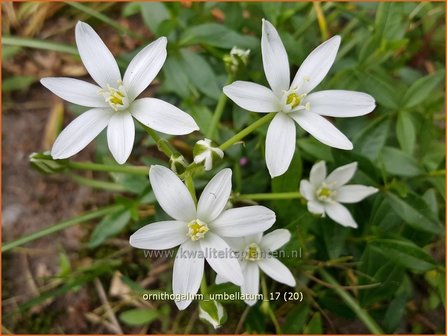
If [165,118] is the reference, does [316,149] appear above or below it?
below

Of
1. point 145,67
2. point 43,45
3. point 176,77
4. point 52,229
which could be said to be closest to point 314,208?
point 145,67

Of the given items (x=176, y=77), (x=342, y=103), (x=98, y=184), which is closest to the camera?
(x=342, y=103)

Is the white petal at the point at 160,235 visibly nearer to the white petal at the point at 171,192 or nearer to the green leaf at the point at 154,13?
the white petal at the point at 171,192

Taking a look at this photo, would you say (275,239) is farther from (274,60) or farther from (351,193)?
(274,60)

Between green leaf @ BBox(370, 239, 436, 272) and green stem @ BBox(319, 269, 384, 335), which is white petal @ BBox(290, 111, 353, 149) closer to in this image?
green leaf @ BBox(370, 239, 436, 272)

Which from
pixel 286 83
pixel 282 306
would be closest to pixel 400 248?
pixel 282 306

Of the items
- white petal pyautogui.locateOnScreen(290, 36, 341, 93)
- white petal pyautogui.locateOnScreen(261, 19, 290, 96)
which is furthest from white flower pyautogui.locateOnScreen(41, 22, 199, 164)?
white petal pyautogui.locateOnScreen(290, 36, 341, 93)
